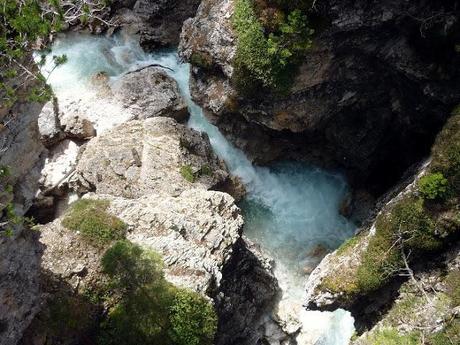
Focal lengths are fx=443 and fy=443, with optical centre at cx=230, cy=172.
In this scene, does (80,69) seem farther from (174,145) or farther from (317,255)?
(317,255)

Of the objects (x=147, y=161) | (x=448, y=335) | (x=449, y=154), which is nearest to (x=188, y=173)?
(x=147, y=161)

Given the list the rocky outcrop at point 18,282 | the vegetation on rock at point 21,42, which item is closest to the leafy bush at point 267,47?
the vegetation on rock at point 21,42

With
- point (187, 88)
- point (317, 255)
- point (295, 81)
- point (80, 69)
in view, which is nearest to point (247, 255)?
point (317, 255)

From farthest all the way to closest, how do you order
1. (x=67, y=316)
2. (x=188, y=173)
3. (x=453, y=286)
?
(x=188, y=173) → (x=453, y=286) → (x=67, y=316)

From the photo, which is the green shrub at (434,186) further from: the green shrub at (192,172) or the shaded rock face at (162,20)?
the shaded rock face at (162,20)

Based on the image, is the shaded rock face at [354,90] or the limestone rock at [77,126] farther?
the limestone rock at [77,126]

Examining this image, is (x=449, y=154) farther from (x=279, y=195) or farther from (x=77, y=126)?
(x=77, y=126)
